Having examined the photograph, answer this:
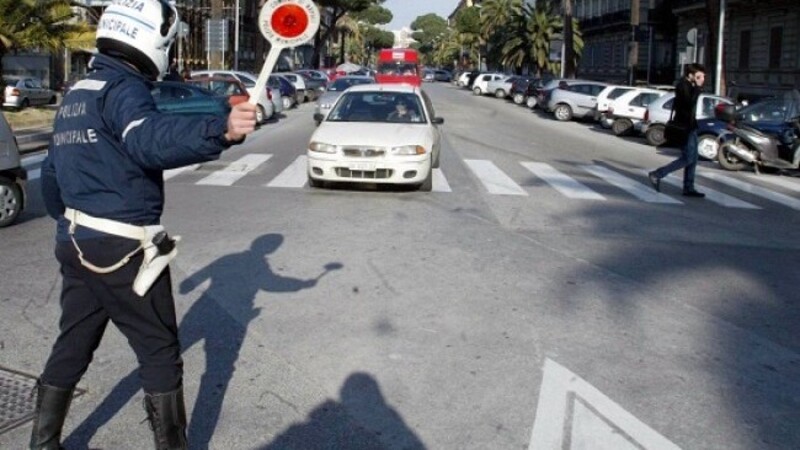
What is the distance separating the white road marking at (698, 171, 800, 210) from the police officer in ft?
Result: 37.0

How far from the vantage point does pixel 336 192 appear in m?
12.1

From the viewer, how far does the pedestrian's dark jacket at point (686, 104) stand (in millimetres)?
12289

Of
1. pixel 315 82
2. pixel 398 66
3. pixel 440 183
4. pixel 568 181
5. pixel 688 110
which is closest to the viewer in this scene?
pixel 688 110

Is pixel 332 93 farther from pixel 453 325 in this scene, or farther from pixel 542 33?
pixel 542 33

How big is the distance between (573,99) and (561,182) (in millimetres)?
20480

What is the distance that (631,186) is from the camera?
557 inches

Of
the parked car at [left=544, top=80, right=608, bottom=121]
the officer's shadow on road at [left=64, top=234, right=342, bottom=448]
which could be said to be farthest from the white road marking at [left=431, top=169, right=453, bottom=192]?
the parked car at [left=544, top=80, right=608, bottom=121]

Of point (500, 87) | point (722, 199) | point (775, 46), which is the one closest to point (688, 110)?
point (722, 199)

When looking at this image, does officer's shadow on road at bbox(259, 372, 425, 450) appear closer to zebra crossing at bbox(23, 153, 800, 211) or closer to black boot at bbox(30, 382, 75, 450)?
black boot at bbox(30, 382, 75, 450)

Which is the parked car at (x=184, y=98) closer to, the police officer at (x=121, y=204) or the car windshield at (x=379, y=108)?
the car windshield at (x=379, y=108)

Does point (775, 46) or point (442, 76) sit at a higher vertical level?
point (775, 46)

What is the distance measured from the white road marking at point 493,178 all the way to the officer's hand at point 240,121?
956cm

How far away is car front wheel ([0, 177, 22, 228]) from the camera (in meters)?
9.16

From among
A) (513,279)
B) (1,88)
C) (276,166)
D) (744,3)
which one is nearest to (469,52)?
(744,3)
